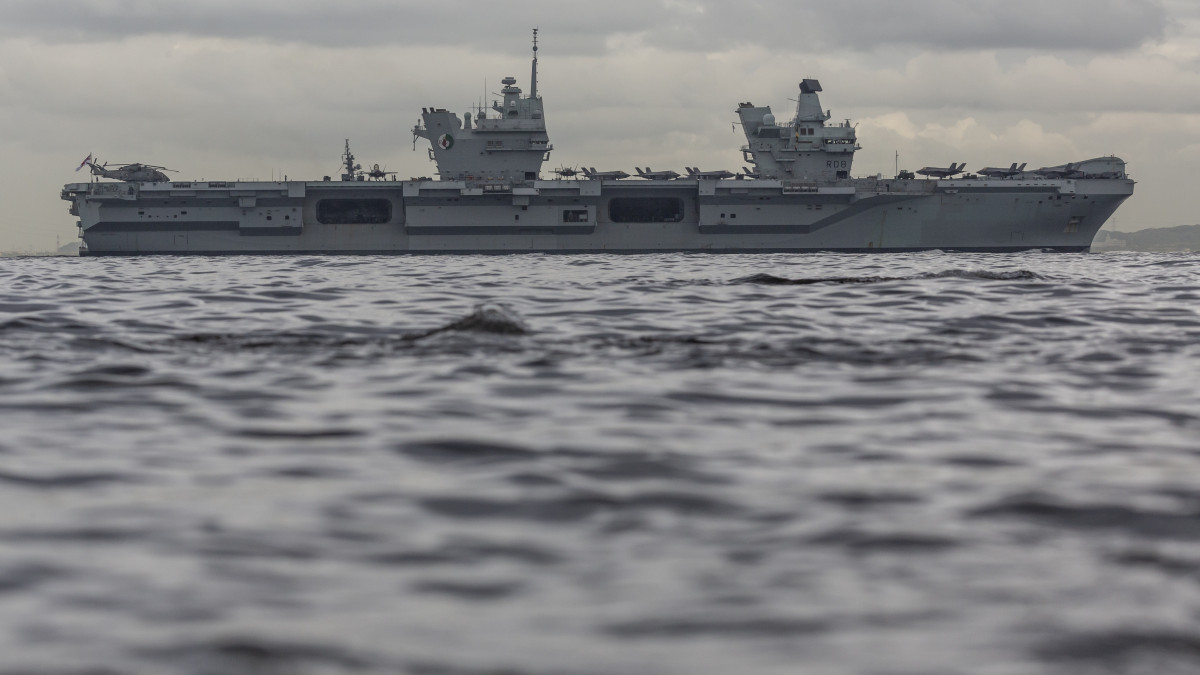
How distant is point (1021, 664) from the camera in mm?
2576

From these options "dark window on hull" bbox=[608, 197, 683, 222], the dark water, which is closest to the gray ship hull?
"dark window on hull" bbox=[608, 197, 683, 222]

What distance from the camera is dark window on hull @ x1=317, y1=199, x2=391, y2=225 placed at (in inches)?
2175

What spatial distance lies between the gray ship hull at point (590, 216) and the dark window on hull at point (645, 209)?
5cm

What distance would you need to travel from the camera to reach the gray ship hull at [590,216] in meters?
53.2

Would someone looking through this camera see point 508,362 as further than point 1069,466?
Yes

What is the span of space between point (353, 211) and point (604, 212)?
12536 mm

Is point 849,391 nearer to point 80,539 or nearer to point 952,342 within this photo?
point 952,342

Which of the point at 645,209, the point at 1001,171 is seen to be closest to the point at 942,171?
the point at 1001,171

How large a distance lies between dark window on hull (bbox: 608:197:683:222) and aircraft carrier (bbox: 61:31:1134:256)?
2.2 inches

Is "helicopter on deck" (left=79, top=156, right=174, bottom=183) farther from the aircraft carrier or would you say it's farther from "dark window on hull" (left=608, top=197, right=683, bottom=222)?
"dark window on hull" (left=608, top=197, right=683, bottom=222)

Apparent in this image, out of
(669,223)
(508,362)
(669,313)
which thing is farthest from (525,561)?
(669,223)

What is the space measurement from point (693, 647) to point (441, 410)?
3231 mm

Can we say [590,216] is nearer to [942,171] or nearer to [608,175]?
[608,175]

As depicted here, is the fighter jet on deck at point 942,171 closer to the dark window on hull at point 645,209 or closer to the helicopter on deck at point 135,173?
the dark window on hull at point 645,209
